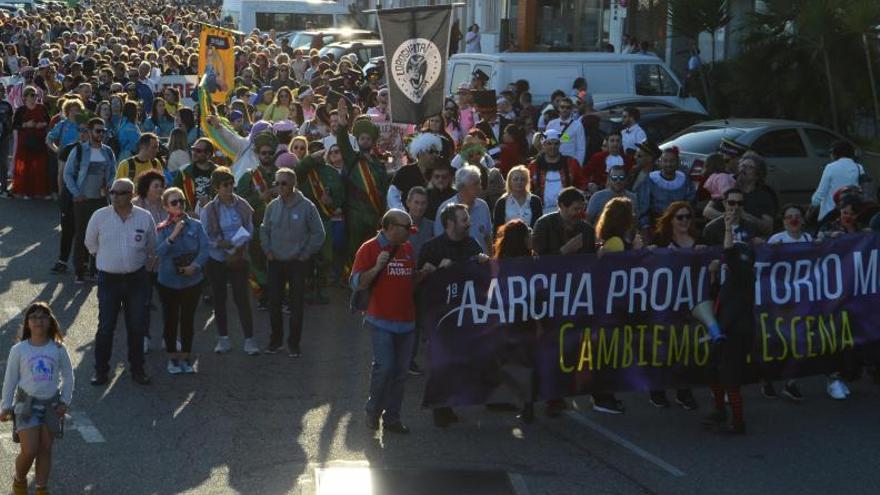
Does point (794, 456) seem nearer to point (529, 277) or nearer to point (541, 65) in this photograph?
point (529, 277)

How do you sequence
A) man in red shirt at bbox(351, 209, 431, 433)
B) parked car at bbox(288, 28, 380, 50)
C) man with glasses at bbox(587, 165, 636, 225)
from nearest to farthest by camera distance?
man in red shirt at bbox(351, 209, 431, 433)
man with glasses at bbox(587, 165, 636, 225)
parked car at bbox(288, 28, 380, 50)

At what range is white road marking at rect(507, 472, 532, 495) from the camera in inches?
367

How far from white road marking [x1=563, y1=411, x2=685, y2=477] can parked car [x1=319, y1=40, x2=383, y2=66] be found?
1023 inches

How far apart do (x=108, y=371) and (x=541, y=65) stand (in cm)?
1389

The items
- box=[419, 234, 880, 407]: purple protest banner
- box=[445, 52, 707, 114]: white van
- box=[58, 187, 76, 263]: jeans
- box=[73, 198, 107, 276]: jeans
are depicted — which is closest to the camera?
box=[419, 234, 880, 407]: purple protest banner

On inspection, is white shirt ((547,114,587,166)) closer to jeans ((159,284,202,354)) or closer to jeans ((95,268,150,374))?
jeans ((159,284,202,354))

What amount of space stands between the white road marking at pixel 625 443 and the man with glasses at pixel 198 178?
4.55 m

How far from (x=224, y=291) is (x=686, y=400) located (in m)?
3.97

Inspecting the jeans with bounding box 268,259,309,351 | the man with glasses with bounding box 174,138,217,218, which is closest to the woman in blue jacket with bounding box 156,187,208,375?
the jeans with bounding box 268,259,309,351

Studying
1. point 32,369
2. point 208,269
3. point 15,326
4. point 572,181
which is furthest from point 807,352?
point 15,326

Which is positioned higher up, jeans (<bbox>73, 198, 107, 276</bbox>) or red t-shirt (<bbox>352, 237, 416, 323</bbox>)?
red t-shirt (<bbox>352, 237, 416, 323</bbox>)

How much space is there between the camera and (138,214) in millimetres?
11859

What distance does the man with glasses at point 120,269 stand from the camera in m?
11.7

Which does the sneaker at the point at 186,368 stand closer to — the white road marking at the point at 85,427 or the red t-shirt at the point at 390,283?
Result: the white road marking at the point at 85,427
